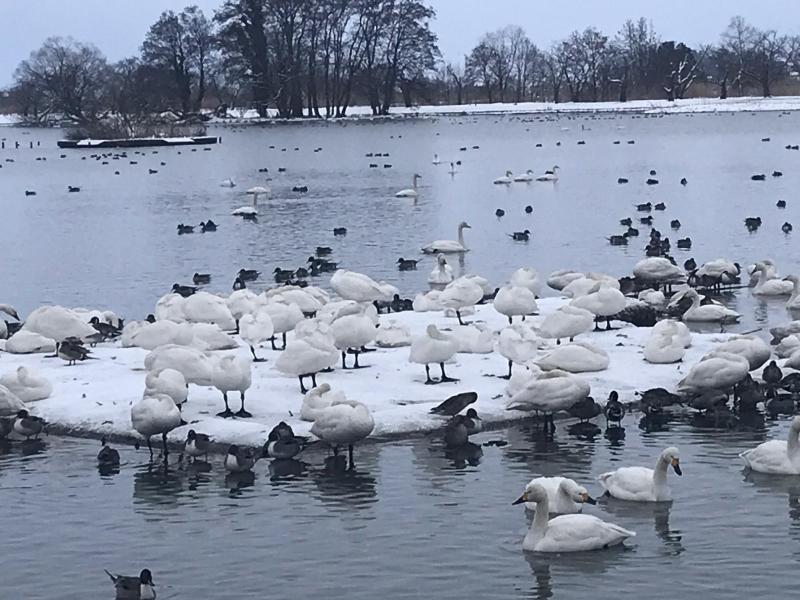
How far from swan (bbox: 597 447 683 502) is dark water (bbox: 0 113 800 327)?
815cm

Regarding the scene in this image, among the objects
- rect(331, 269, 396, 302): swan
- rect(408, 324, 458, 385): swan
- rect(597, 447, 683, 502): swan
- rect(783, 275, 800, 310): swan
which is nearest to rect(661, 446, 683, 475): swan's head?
rect(597, 447, 683, 502): swan

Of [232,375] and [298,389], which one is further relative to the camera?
[298,389]

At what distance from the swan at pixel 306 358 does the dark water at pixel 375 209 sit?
701 centimetres

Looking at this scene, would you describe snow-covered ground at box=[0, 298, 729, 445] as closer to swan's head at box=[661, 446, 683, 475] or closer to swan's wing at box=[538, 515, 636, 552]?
swan's head at box=[661, 446, 683, 475]

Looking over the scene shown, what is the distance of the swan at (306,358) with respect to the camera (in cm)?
1412

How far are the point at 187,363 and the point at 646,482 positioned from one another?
5010mm

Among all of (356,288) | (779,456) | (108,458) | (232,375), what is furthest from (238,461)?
(356,288)

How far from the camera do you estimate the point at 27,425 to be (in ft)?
44.6

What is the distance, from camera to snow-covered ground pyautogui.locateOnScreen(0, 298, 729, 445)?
13430 millimetres

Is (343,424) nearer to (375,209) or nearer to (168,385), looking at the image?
(168,385)

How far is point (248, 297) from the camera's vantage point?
1795 centimetres

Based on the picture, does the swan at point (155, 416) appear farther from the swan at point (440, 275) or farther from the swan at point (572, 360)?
the swan at point (440, 275)

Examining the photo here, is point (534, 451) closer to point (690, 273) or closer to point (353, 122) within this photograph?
point (690, 273)

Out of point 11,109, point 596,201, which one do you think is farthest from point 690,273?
point 11,109
